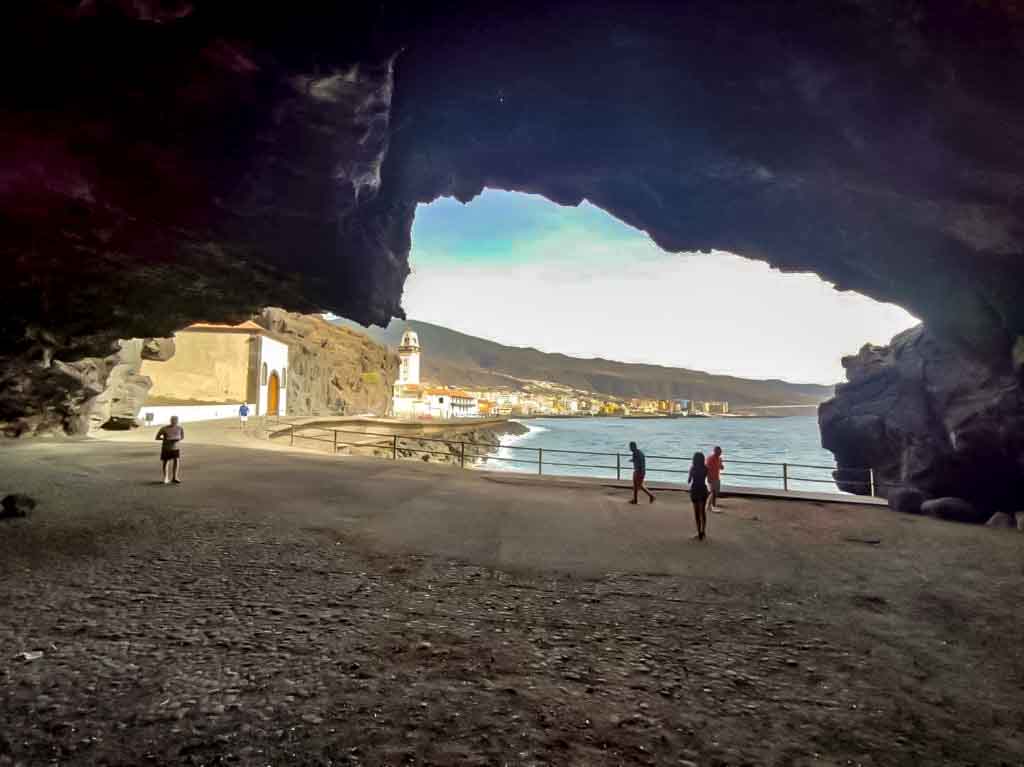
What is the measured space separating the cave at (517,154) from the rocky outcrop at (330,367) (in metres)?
36.3

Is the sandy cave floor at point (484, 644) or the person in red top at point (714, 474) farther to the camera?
the person in red top at point (714, 474)

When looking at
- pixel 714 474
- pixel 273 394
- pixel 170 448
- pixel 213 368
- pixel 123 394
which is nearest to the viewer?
pixel 170 448

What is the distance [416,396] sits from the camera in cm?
10288

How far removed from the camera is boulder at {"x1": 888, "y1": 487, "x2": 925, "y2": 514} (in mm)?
12398

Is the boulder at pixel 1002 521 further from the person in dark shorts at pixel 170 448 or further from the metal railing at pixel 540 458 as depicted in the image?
the person in dark shorts at pixel 170 448

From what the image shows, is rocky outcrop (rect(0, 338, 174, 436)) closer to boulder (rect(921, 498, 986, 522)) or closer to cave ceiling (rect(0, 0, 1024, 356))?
cave ceiling (rect(0, 0, 1024, 356))

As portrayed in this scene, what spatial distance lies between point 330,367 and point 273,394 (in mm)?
15681

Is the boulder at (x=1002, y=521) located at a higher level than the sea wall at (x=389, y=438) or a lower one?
higher

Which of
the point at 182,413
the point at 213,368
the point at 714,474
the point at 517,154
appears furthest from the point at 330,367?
the point at 714,474

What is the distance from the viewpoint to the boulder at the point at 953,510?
1140 cm

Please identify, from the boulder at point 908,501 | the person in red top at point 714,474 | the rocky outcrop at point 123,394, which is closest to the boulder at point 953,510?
the boulder at point 908,501

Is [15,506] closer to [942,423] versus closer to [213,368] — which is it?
[942,423]

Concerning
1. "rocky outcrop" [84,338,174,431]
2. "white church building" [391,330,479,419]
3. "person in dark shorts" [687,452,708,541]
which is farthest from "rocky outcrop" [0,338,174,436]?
"white church building" [391,330,479,419]

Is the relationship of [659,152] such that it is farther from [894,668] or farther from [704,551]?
[894,668]
